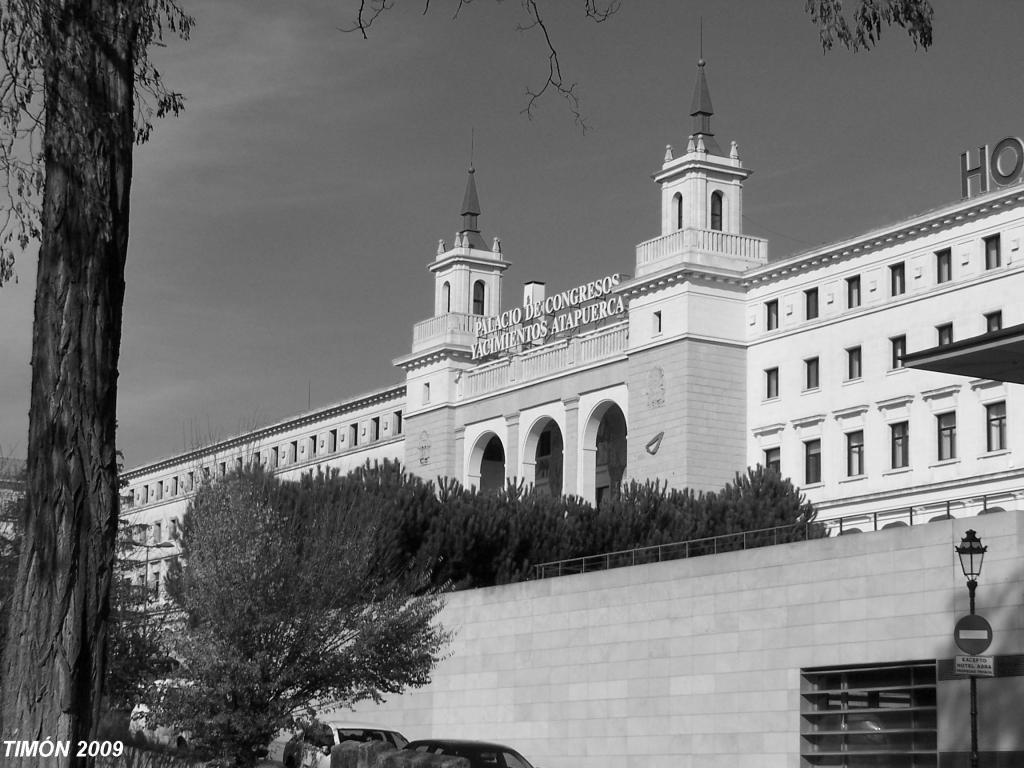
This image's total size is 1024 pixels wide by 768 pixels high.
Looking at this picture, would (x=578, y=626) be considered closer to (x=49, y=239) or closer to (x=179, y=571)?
(x=179, y=571)

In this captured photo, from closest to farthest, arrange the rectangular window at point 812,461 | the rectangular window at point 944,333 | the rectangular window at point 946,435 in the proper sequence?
1. the rectangular window at point 944,333
2. the rectangular window at point 946,435
3. the rectangular window at point 812,461

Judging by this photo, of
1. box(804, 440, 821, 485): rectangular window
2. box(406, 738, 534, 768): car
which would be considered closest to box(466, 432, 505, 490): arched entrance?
box(804, 440, 821, 485): rectangular window

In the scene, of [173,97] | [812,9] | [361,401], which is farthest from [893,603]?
[361,401]

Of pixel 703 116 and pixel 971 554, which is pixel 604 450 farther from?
pixel 971 554

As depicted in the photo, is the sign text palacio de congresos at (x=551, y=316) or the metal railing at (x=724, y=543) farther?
the sign text palacio de congresos at (x=551, y=316)

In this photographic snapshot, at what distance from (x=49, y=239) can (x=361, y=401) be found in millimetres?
82690

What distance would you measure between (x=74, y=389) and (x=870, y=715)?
2510 cm

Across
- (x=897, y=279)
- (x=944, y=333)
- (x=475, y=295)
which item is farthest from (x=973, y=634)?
(x=475, y=295)

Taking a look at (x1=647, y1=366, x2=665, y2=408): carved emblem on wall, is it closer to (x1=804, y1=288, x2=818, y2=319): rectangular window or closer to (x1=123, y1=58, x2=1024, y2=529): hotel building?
(x1=123, y1=58, x2=1024, y2=529): hotel building

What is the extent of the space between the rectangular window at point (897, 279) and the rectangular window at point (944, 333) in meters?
2.54

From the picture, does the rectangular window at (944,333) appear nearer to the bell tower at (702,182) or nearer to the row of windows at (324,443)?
the bell tower at (702,182)

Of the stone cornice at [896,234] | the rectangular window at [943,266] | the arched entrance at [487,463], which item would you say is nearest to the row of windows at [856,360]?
the rectangular window at [943,266]

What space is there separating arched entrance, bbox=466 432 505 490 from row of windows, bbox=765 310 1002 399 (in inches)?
632

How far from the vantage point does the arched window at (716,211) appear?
2699 inches
